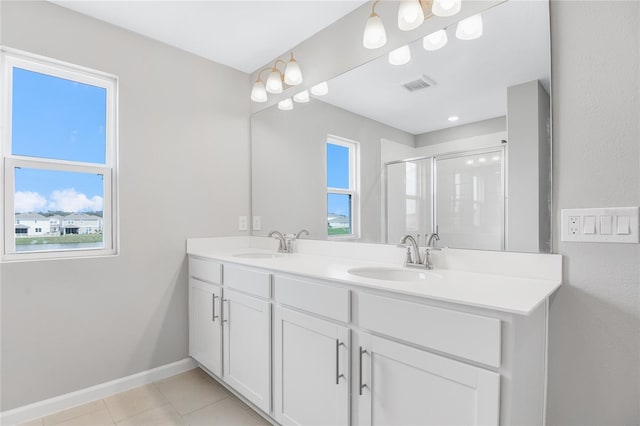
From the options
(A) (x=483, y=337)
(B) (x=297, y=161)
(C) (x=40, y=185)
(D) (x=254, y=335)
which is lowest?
(D) (x=254, y=335)

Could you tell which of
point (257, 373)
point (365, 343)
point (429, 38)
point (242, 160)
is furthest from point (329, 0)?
point (257, 373)

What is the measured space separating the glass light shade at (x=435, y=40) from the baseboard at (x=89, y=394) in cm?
266

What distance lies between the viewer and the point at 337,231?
7.29ft

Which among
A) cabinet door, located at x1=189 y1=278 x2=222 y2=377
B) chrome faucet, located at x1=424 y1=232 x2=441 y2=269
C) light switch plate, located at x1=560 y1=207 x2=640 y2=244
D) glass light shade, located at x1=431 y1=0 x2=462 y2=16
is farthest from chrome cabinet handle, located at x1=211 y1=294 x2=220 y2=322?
glass light shade, located at x1=431 y1=0 x2=462 y2=16

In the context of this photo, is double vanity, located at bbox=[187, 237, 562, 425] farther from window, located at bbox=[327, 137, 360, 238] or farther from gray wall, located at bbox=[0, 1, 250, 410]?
gray wall, located at bbox=[0, 1, 250, 410]

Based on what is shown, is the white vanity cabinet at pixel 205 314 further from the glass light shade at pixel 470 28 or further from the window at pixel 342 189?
the glass light shade at pixel 470 28

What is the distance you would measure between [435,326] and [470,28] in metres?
1.35

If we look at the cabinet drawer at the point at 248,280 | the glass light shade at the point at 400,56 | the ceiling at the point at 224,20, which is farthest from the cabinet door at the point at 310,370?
the ceiling at the point at 224,20

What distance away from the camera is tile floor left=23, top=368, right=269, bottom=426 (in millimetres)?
1831

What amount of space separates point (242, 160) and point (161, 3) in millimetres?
1220

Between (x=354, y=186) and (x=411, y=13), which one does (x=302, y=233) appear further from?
(x=411, y=13)

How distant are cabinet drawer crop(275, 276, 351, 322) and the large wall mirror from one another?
614 mm

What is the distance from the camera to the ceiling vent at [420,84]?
1.71 meters

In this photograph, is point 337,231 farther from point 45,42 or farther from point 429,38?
point 45,42
